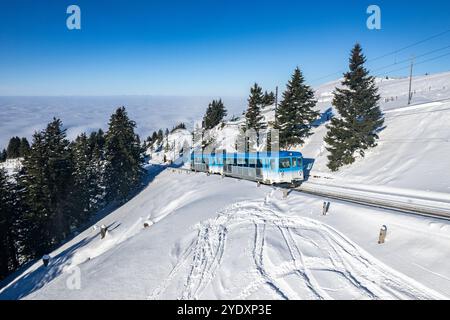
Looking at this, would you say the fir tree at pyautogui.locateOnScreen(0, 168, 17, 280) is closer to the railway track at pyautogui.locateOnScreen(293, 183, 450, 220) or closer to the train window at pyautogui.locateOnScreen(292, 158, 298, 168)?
the train window at pyautogui.locateOnScreen(292, 158, 298, 168)

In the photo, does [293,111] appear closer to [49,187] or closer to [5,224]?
[49,187]

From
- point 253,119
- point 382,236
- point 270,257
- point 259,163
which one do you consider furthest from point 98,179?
point 382,236

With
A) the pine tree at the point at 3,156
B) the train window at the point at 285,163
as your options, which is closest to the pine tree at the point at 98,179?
the train window at the point at 285,163

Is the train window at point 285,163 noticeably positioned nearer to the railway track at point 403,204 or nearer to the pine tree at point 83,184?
the railway track at point 403,204

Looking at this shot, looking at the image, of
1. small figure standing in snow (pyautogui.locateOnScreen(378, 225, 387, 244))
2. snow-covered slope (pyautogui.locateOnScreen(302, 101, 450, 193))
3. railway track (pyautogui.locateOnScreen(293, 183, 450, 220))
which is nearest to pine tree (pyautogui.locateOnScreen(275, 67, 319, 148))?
snow-covered slope (pyautogui.locateOnScreen(302, 101, 450, 193))

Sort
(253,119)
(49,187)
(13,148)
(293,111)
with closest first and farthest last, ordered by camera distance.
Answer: (49,187) < (293,111) < (253,119) < (13,148)

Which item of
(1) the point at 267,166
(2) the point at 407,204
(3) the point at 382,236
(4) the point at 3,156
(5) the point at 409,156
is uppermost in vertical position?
(5) the point at 409,156
